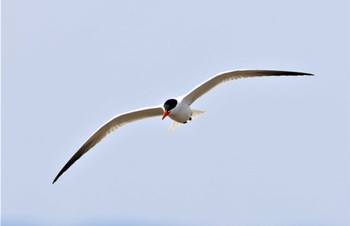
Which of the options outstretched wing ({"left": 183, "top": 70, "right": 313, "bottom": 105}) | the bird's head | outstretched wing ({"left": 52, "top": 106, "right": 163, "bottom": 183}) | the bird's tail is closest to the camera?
the bird's head

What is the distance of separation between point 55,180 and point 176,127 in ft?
9.98

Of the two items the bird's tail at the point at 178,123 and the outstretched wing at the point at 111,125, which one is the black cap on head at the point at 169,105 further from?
the bird's tail at the point at 178,123

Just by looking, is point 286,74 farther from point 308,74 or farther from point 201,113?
point 201,113

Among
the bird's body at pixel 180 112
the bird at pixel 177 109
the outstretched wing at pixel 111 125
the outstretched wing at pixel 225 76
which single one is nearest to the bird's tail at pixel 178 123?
the bird at pixel 177 109

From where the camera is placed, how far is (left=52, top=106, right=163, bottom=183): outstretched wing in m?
21.7

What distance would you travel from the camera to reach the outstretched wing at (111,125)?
21734 mm

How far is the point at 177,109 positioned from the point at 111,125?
76.6 inches

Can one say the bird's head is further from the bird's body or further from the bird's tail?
the bird's tail

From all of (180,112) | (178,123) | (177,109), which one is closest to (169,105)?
(177,109)

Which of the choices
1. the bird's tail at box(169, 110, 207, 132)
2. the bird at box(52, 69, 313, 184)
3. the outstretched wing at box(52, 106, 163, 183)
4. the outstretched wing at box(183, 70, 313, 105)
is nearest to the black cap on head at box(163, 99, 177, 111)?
the bird at box(52, 69, 313, 184)

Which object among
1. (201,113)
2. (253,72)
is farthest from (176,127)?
(253,72)

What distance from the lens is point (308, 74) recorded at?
66.8 feet

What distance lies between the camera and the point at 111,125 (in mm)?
22031

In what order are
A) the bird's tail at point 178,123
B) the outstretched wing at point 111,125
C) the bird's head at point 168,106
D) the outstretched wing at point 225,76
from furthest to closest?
the bird's tail at point 178,123 < the outstretched wing at point 111,125 < the outstretched wing at point 225,76 < the bird's head at point 168,106
